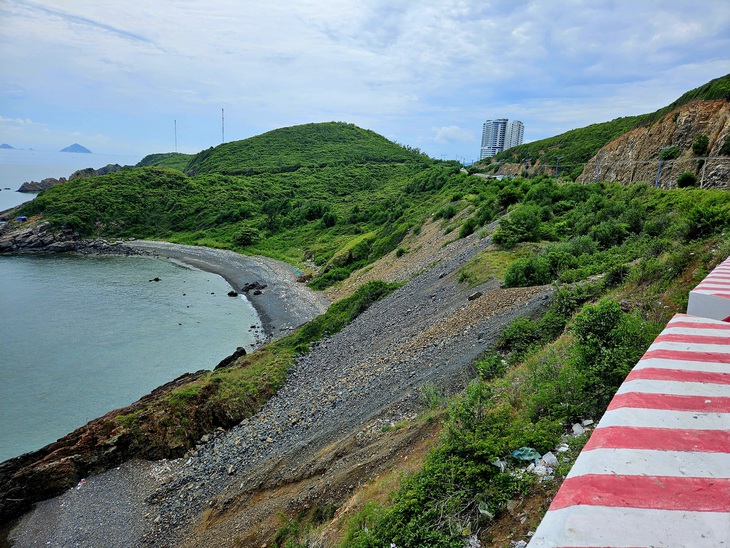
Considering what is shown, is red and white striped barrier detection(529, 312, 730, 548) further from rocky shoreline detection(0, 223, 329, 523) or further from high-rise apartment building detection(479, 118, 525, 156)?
high-rise apartment building detection(479, 118, 525, 156)

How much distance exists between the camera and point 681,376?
3.56m

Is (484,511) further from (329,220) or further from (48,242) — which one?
(48,242)

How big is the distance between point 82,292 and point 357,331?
35.4m

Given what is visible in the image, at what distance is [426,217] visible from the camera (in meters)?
42.2

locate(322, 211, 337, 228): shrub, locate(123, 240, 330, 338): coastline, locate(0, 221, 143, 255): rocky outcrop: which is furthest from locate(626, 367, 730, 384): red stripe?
locate(0, 221, 143, 255): rocky outcrop

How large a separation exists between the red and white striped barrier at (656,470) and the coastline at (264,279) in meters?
28.2

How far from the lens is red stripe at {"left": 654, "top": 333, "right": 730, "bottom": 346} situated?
13.8 ft

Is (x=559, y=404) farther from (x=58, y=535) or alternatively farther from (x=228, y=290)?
(x=228, y=290)

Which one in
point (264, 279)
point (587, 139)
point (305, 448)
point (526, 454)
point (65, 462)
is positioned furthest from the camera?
point (587, 139)

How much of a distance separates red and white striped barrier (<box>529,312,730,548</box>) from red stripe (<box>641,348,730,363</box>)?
6cm

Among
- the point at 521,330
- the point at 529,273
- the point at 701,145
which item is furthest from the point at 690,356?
the point at 701,145

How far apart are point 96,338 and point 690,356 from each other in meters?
35.1

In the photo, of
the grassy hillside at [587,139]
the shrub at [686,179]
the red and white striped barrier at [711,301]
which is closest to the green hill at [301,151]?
the grassy hillside at [587,139]

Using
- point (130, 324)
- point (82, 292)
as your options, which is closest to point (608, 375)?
point (130, 324)
